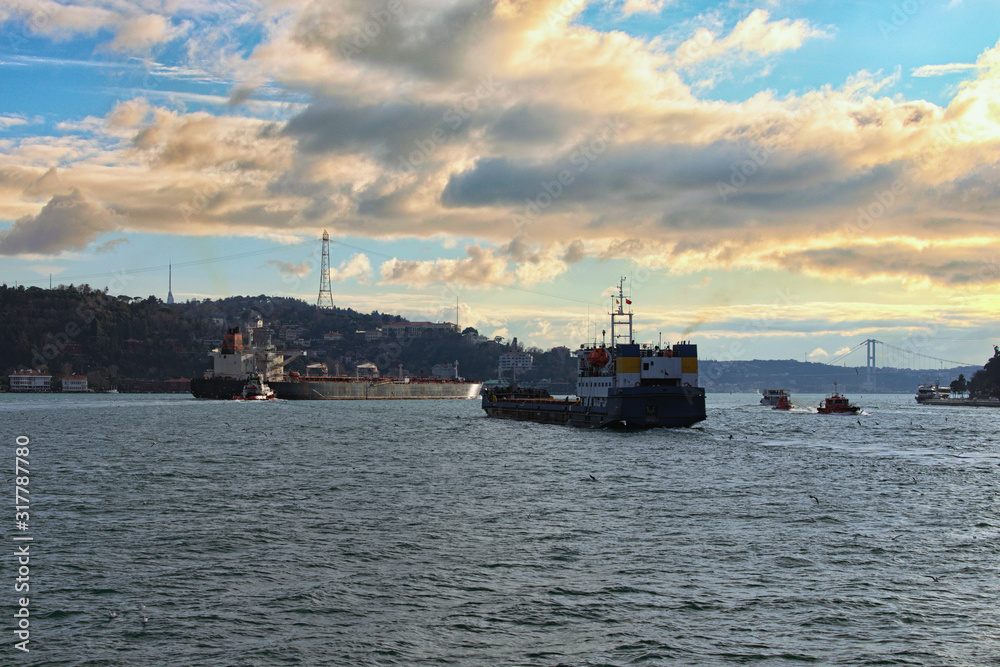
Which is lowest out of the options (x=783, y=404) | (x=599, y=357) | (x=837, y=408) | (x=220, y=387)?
(x=783, y=404)

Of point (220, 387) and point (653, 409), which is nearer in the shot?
point (653, 409)

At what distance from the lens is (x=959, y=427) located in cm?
9419

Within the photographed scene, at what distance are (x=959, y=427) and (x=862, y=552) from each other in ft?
271

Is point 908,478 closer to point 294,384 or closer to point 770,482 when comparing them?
point 770,482

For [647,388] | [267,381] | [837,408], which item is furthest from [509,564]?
[267,381]

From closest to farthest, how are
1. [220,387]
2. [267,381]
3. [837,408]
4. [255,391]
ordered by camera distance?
[837,408] → [255,391] → [220,387] → [267,381]

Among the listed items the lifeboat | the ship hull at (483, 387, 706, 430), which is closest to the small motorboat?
the lifeboat

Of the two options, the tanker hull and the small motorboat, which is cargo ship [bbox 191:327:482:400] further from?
the small motorboat

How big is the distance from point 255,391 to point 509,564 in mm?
150608

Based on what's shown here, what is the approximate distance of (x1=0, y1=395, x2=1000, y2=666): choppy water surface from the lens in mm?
15938

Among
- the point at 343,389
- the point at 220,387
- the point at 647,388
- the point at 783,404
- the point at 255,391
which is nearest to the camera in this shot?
the point at 647,388

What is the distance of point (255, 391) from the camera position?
16400cm

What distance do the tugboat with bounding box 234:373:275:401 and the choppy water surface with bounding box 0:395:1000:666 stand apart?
118m

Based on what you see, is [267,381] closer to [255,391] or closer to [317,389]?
[317,389]
